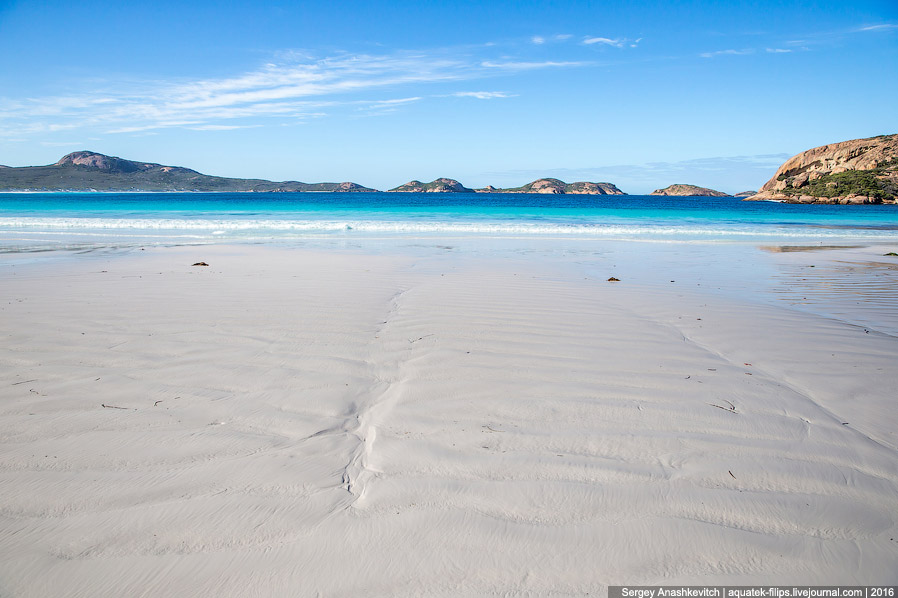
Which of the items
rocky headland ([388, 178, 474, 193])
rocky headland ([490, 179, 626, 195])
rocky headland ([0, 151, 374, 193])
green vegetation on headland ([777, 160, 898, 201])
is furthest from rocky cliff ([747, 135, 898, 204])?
rocky headland ([0, 151, 374, 193])

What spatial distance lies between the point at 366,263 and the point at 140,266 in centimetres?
427

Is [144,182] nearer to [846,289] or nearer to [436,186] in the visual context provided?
[436,186]

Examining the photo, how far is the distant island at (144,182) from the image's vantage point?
326 ft

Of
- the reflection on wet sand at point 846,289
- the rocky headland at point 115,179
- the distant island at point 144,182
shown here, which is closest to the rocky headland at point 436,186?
the distant island at point 144,182

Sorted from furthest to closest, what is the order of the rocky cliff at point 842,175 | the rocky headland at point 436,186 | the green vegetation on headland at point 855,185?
the rocky headland at point 436,186, the rocky cliff at point 842,175, the green vegetation on headland at point 855,185

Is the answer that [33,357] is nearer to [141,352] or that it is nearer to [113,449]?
[141,352]

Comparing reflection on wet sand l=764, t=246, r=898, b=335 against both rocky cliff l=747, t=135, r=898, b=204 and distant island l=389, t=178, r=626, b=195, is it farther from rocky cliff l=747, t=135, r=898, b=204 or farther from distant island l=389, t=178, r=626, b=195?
distant island l=389, t=178, r=626, b=195

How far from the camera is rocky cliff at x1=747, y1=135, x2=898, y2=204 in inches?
2277

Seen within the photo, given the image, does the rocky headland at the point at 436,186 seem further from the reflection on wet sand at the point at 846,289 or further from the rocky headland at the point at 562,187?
the reflection on wet sand at the point at 846,289

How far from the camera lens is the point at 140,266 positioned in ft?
31.1

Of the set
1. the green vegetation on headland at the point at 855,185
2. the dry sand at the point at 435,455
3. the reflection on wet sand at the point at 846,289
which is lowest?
the dry sand at the point at 435,455

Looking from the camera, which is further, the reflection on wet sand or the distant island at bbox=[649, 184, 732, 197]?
the distant island at bbox=[649, 184, 732, 197]

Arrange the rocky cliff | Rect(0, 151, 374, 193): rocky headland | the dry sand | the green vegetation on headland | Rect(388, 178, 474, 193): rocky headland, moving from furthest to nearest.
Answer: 1. Rect(388, 178, 474, 193): rocky headland
2. Rect(0, 151, 374, 193): rocky headland
3. the rocky cliff
4. the green vegetation on headland
5. the dry sand

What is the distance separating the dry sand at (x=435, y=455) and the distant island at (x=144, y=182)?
112723mm
